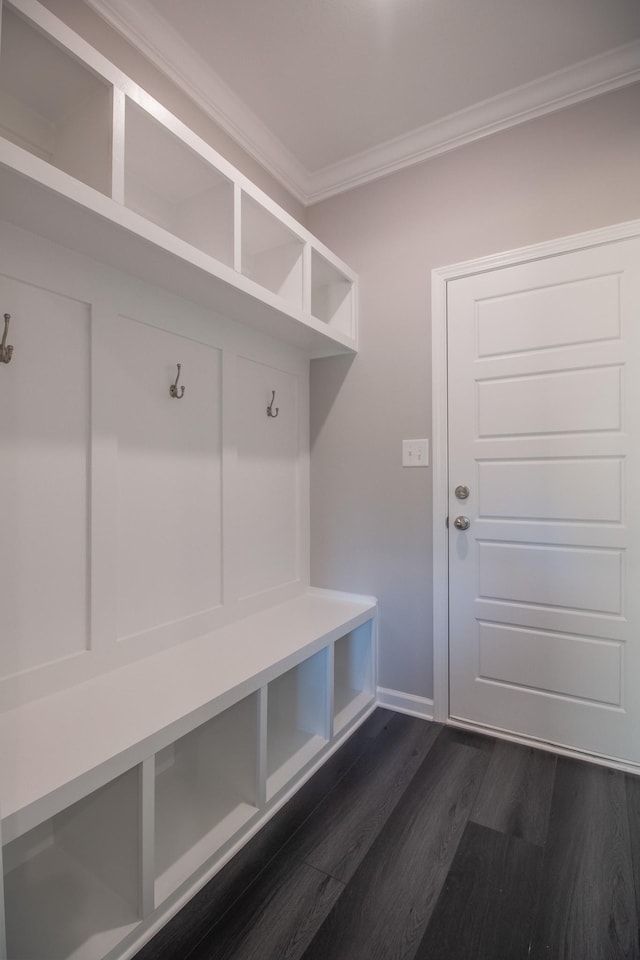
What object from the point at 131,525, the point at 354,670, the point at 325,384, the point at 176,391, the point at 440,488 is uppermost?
the point at 325,384

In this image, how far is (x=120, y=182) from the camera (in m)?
1.15

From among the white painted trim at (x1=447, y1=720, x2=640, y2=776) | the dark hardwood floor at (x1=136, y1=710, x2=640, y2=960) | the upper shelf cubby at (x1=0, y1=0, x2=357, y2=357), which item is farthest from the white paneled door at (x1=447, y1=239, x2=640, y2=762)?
the upper shelf cubby at (x1=0, y1=0, x2=357, y2=357)

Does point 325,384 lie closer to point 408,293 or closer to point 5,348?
point 408,293

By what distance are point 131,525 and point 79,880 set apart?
36.9 inches

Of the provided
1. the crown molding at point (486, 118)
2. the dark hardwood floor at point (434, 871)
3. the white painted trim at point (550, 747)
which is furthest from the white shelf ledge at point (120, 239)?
the white painted trim at point (550, 747)

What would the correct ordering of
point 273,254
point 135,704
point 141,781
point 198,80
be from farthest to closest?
point 273,254 → point 198,80 → point 135,704 → point 141,781

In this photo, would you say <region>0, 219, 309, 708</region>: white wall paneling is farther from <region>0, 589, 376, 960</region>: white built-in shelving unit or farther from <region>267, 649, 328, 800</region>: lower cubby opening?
<region>267, 649, 328, 800</region>: lower cubby opening

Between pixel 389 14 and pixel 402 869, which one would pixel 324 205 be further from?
pixel 402 869

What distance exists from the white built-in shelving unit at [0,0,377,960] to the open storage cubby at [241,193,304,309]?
0.04ft

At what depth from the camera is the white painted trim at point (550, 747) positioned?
1.73 meters

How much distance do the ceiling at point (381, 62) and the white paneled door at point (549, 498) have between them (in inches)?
26.7

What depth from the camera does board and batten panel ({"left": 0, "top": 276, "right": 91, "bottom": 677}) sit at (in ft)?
3.92

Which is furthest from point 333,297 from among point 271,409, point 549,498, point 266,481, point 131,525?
point 131,525

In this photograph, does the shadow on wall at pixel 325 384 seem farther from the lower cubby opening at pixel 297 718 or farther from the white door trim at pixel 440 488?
the lower cubby opening at pixel 297 718
